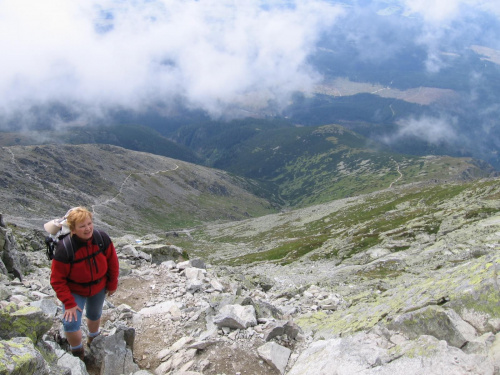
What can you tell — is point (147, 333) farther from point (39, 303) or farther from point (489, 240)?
point (489, 240)

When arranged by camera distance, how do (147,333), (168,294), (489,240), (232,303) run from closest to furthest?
(147,333) < (232,303) < (168,294) < (489,240)

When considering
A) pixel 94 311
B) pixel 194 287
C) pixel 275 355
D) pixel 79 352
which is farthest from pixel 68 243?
pixel 194 287

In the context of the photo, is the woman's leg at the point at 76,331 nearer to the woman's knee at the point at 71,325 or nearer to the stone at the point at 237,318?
the woman's knee at the point at 71,325

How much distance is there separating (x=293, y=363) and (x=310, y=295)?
17561 millimetres

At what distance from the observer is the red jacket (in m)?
10.6

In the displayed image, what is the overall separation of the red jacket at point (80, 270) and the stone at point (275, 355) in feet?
20.9

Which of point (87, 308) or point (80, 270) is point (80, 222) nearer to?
point (80, 270)

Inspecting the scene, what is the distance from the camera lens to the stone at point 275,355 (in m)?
12.3

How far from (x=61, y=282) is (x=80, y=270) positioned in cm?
63

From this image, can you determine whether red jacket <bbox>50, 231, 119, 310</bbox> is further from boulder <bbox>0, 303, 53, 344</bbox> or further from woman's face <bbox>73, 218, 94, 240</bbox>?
boulder <bbox>0, 303, 53, 344</bbox>

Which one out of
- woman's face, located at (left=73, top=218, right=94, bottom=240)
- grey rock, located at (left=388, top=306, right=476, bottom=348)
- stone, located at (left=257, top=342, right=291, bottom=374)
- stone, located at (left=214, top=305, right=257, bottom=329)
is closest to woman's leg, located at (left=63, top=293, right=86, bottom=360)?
woman's face, located at (left=73, top=218, right=94, bottom=240)

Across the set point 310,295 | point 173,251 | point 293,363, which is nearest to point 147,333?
point 293,363

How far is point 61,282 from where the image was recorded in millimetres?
10750

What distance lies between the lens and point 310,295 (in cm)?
2948
